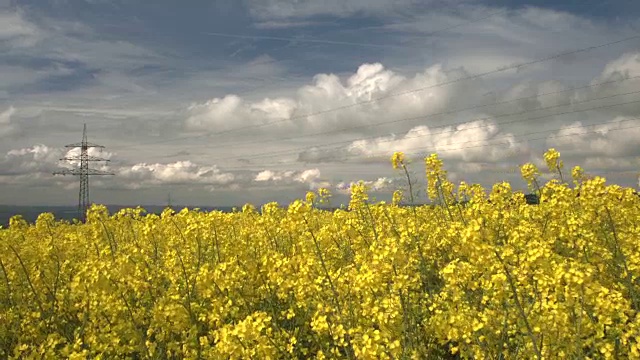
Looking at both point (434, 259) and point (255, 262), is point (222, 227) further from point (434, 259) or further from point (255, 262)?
point (434, 259)

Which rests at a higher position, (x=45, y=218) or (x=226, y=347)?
(x=45, y=218)

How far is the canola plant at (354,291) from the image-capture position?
4852 millimetres

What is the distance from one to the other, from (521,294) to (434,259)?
3.74 metres

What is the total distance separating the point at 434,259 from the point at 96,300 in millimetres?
5590

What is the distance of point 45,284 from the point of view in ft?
27.9

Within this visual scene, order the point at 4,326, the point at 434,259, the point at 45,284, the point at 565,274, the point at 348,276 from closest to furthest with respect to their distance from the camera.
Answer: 1. the point at 565,274
2. the point at 348,276
3. the point at 4,326
4. the point at 45,284
5. the point at 434,259

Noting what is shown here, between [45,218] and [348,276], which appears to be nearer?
[348,276]

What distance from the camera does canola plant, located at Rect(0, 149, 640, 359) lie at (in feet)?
15.9

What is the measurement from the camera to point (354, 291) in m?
6.05

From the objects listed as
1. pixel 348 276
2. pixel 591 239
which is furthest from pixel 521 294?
pixel 591 239

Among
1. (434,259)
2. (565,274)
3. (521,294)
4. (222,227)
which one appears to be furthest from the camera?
(222,227)

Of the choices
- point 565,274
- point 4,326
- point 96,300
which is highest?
point 565,274

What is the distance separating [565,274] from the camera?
14.3 ft

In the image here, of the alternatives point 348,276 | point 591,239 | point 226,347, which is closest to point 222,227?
point 348,276
